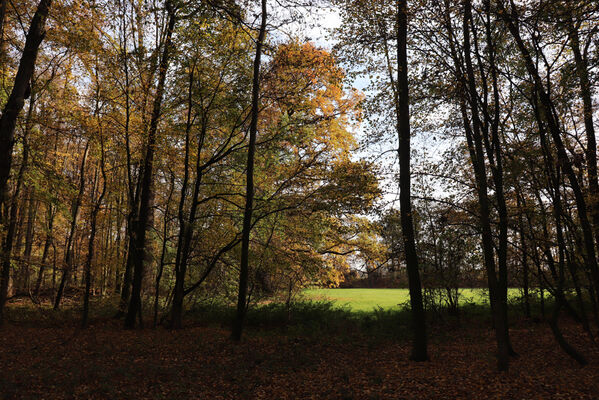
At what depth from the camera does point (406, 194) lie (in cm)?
930

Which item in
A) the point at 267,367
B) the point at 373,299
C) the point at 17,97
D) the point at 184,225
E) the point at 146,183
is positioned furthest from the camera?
the point at 373,299

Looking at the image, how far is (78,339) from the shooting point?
32.8 ft

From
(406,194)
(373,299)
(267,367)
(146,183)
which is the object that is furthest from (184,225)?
(373,299)

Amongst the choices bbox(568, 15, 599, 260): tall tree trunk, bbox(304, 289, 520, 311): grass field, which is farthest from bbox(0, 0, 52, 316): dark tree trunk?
bbox(568, 15, 599, 260): tall tree trunk

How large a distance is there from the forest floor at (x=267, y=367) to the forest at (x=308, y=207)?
0.23 feet

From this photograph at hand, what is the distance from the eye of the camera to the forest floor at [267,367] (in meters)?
6.27

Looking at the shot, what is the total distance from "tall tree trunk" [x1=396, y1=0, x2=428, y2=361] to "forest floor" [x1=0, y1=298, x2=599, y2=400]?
715 millimetres

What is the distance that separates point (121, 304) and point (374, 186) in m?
10.7

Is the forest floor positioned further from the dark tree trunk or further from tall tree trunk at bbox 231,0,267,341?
the dark tree trunk

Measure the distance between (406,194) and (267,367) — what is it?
5.61 meters

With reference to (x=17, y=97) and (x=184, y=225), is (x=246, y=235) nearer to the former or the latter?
(x=184, y=225)

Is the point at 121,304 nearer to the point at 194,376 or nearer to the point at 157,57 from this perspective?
the point at 194,376

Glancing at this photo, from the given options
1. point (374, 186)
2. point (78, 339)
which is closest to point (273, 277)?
point (374, 186)

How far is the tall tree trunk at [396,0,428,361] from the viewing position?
8.88m
